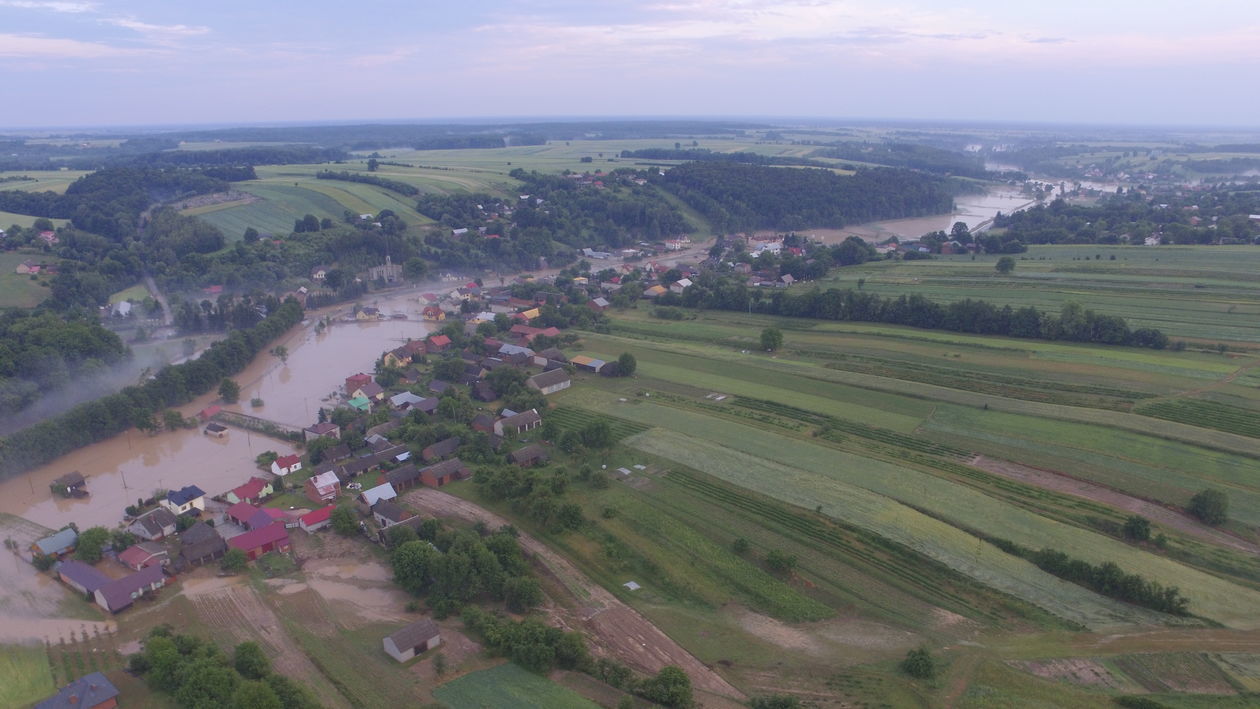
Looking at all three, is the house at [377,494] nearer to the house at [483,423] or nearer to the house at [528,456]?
the house at [528,456]

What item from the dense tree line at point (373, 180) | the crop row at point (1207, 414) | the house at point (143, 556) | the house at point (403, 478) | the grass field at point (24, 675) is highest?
the dense tree line at point (373, 180)

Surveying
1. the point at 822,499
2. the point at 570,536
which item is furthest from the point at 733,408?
the point at 570,536

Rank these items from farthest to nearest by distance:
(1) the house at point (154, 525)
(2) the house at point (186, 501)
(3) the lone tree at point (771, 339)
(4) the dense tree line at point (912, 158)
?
(4) the dense tree line at point (912, 158) → (3) the lone tree at point (771, 339) → (2) the house at point (186, 501) → (1) the house at point (154, 525)

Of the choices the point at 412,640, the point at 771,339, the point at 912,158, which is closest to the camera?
the point at 412,640

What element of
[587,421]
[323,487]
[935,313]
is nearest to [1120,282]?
[935,313]

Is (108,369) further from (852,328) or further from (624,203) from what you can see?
(624,203)

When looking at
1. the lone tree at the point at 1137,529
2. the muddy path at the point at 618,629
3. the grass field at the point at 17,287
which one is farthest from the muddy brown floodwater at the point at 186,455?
the lone tree at the point at 1137,529

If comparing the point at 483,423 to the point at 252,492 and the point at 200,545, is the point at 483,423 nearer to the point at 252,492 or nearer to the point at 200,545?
the point at 252,492
